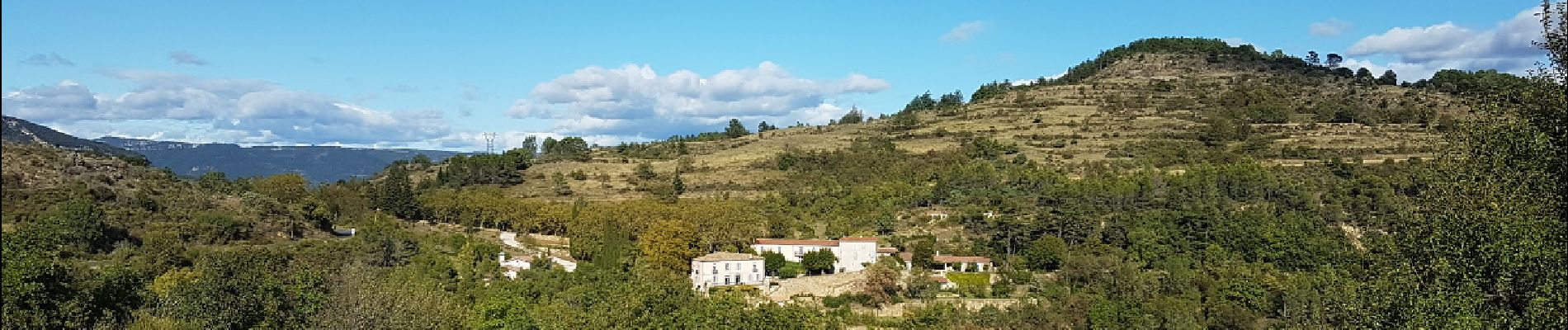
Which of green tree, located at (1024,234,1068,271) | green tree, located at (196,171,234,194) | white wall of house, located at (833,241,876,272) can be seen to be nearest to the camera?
green tree, located at (1024,234,1068,271)

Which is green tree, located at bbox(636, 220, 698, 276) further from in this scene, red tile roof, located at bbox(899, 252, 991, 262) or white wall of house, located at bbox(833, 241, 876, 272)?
red tile roof, located at bbox(899, 252, 991, 262)

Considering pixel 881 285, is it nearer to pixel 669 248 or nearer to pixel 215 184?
pixel 669 248

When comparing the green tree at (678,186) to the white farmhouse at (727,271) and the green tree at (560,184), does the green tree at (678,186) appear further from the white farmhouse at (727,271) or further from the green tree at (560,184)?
the white farmhouse at (727,271)

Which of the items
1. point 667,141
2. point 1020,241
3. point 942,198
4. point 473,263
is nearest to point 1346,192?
point 1020,241

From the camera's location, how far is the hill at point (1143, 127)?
244 feet

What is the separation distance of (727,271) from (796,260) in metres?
5.46

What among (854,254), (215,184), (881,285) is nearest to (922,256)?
(854,254)

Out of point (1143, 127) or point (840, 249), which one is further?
point (1143, 127)

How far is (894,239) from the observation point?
54.2 m

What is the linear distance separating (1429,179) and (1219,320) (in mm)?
27376

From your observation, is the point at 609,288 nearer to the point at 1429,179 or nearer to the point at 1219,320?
the point at 1219,320

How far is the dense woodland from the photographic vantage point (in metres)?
9.15

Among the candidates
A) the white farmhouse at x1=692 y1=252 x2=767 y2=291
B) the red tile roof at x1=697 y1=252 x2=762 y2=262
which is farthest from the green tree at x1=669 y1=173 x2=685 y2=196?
the white farmhouse at x1=692 y1=252 x2=767 y2=291

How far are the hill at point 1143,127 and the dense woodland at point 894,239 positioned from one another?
2905mm
